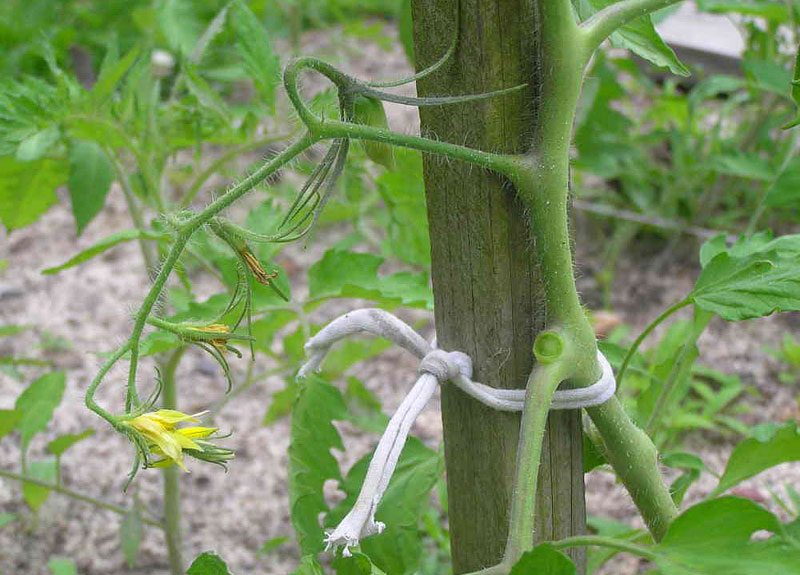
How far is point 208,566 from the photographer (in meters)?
0.80

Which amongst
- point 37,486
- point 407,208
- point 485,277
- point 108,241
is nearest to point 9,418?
point 37,486

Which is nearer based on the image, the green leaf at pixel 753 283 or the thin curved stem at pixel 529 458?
the thin curved stem at pixel 529 458

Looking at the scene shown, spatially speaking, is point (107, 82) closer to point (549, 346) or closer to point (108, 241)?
point (108, 241)

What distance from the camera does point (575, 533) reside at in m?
0.97

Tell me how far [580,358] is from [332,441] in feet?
1.26

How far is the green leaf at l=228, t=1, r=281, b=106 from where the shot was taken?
1262 mm

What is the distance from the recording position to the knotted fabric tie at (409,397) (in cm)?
82

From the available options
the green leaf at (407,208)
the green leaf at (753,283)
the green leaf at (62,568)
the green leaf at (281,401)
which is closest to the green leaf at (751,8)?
the green leaf at (407,208)

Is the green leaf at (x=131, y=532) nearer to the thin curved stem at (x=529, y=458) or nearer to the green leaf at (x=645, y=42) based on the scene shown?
the thin curved stem at (x=529, y=458)

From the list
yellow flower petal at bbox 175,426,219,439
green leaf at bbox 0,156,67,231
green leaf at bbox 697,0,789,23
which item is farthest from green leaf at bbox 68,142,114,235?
green leaf at bbox 697,0,789,23

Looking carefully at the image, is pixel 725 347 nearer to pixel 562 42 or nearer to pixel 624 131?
pixel 624 131

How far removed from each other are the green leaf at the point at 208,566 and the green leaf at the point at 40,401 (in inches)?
30.0

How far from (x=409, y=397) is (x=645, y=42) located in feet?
1.27

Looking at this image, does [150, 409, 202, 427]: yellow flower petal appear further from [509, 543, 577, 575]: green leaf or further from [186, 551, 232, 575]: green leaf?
[509, 543, 577, 575]: green leaf
